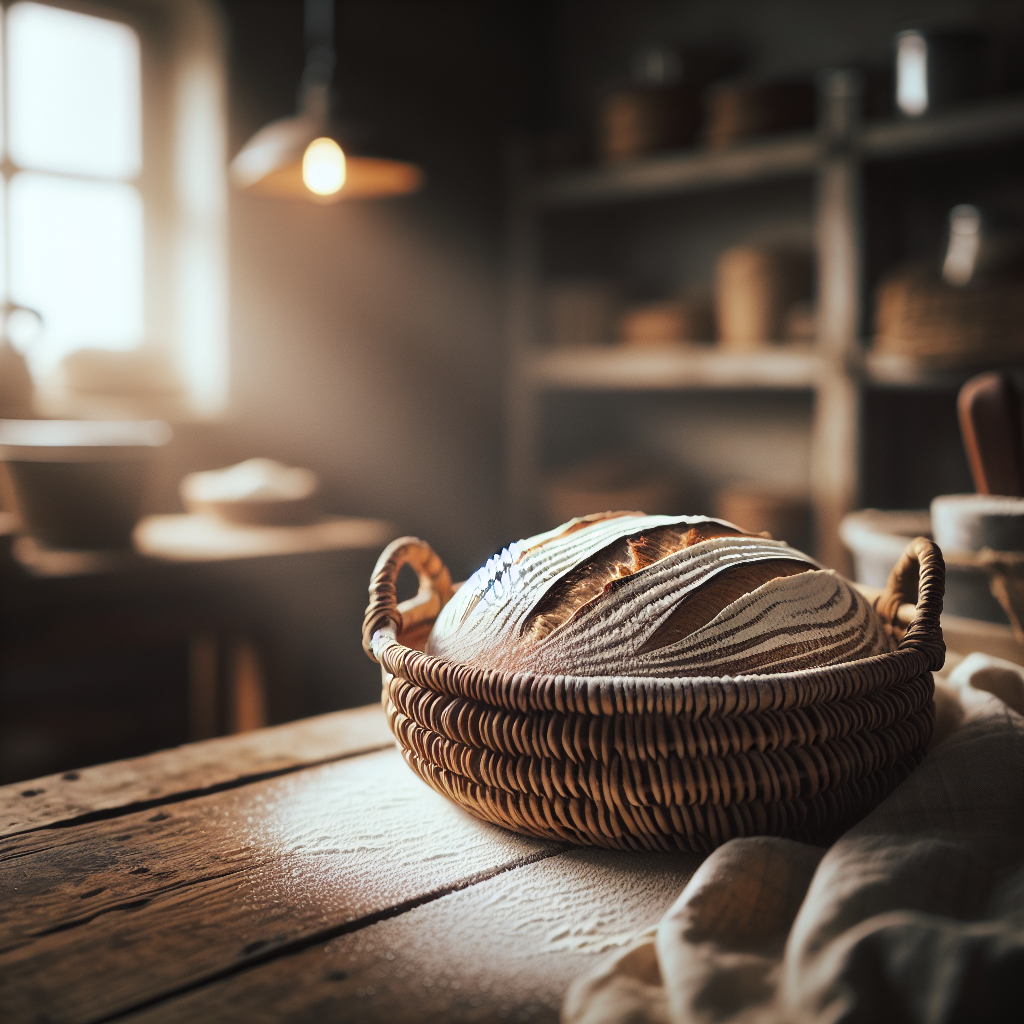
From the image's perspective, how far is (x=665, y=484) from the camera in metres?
3.03

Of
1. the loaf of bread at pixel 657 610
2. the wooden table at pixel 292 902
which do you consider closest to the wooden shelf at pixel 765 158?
the loaf of bread at pixel 657 610

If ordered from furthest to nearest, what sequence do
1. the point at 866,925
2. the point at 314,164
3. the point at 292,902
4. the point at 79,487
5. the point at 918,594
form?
the point at 314,164, the point at 79,487, the point at 918,594, the point at 292,902, the point at 866,925

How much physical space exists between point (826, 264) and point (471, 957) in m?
2.33

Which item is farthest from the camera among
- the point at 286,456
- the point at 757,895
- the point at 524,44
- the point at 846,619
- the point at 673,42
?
the point at 524,44

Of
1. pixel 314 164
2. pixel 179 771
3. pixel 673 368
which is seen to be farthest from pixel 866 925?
pixel 673 368

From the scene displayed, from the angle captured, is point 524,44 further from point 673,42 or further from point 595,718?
point 595,718

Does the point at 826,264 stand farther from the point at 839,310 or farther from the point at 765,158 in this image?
the point at 765,158

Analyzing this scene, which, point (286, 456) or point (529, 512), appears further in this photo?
point (529, 512)

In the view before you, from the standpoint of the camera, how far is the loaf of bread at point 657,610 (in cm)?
55

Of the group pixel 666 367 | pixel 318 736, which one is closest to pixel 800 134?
pixel 666 367

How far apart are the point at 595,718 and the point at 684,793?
6 cm

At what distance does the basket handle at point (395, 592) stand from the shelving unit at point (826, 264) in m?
1.85

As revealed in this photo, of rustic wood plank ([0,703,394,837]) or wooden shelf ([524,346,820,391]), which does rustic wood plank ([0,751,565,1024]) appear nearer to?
rustic wood plank ([0,703,394,837])

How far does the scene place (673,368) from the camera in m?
2.83
